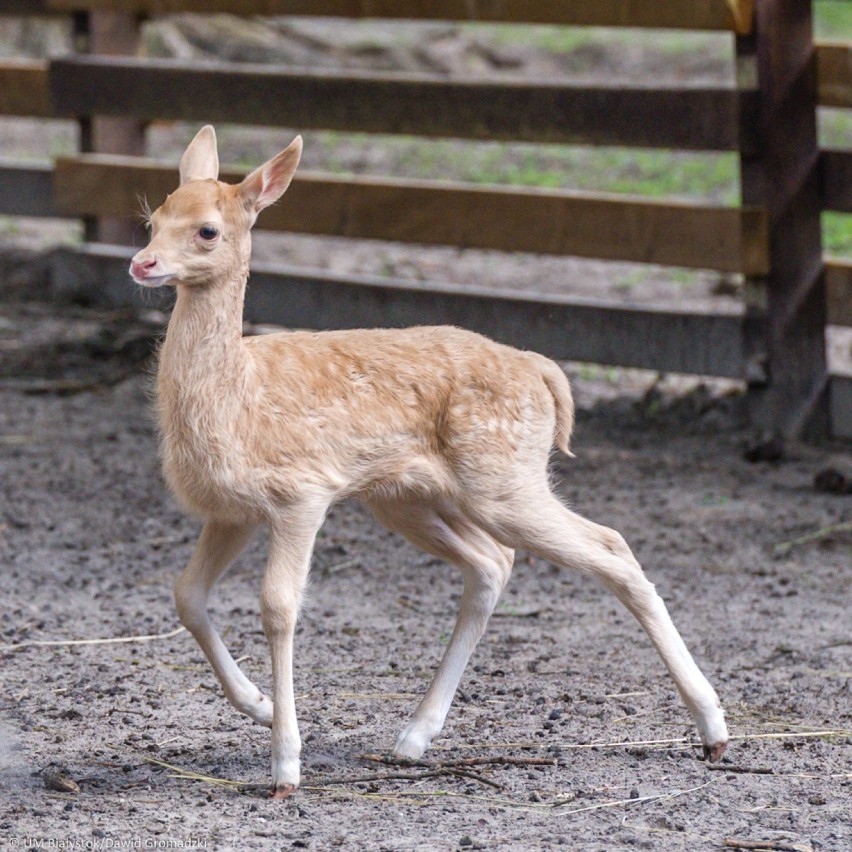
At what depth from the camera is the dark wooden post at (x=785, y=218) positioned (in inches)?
266

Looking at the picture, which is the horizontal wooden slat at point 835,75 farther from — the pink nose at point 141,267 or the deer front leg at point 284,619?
the pink nose at point 141,267

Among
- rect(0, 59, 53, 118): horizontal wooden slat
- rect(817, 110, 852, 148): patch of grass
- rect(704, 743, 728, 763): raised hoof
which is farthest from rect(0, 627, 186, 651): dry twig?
rect(817, 110, 852, 148): patch of grass

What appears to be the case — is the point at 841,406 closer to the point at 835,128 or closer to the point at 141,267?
the point at 141,267

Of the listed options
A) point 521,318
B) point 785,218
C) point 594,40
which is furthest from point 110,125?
point 594,40

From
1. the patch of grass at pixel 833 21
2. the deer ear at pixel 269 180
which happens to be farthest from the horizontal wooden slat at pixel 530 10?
the patch of grass at pixel 833 21

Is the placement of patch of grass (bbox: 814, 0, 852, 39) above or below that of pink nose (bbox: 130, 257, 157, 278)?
below

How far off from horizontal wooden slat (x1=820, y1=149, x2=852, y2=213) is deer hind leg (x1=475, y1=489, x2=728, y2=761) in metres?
3.58

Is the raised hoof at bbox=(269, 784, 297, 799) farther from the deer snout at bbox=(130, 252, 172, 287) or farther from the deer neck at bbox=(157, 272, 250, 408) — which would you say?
the deer snout at bbox=(130, 252, 172, 287)

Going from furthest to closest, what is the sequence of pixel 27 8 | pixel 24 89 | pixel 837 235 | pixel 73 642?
pixel 837 235
pixel 27 8
pixel 24 89
pixel 73 642

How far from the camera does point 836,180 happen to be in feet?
22.5

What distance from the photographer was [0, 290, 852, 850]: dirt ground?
3455 millimetres

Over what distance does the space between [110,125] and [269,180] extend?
586 centimetres

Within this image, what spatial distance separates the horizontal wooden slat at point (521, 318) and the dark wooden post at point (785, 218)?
0.18 m

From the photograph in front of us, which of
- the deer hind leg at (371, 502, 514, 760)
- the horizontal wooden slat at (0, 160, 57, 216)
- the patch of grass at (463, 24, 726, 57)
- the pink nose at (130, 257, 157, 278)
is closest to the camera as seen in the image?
the pink nose at (130, 257, 157, 278)
